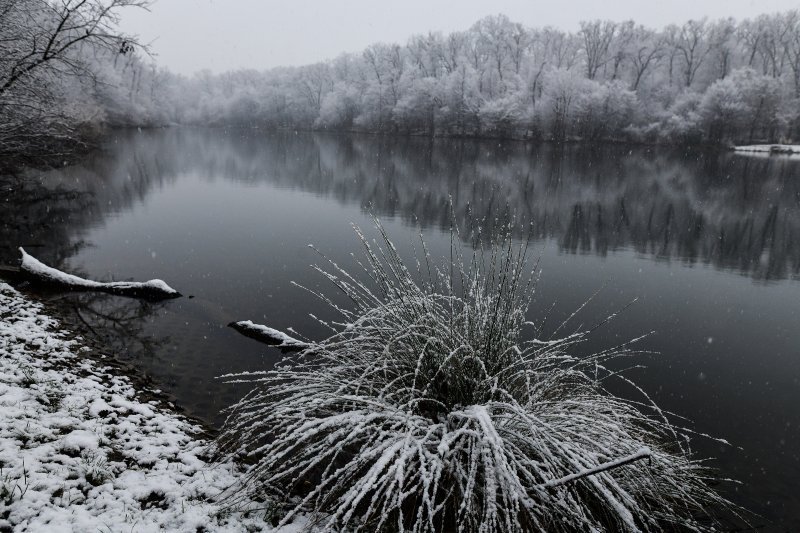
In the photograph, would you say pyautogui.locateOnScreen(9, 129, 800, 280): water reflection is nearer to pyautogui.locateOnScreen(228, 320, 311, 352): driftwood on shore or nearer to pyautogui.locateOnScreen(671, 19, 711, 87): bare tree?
pyautogui.locateOnScreen(228, 320, 311, 352): driftwood on shore

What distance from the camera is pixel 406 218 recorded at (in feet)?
56.2

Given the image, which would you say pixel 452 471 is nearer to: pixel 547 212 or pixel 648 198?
pixel 547 212

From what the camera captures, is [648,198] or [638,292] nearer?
[638,292]

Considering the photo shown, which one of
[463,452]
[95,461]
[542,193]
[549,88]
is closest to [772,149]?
[549,88]

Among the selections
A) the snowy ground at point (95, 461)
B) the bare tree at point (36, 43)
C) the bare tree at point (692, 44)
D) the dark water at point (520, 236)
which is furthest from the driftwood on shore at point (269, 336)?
the bare tree at point (692, 44)

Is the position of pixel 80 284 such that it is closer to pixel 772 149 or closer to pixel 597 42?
pixel 772 149

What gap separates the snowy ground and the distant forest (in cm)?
3299

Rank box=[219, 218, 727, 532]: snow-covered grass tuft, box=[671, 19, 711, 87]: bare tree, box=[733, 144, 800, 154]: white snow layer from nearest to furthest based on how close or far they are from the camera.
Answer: box=[219, 218, 727, 532]: snow-covered grass tuft → box=[733, 144, 800, 154]: white snow layer → box=[671, 19, 711, 87]: bare tree

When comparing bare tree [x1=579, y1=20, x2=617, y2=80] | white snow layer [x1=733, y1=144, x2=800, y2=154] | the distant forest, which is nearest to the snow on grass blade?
the distant forest

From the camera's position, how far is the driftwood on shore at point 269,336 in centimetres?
707

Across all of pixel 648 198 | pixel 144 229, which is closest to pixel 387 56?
pixel 648 198

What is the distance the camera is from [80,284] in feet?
28.3

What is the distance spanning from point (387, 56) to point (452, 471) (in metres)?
81.1

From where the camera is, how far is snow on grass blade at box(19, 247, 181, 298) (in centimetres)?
860
